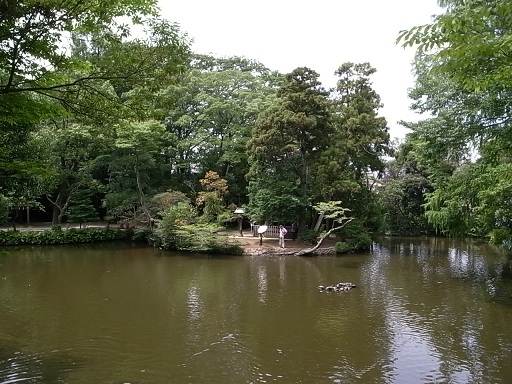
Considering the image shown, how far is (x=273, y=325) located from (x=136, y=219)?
15.0m

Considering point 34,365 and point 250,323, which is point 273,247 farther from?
point 34,365

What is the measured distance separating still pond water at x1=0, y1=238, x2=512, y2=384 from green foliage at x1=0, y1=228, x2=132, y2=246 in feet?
14.4

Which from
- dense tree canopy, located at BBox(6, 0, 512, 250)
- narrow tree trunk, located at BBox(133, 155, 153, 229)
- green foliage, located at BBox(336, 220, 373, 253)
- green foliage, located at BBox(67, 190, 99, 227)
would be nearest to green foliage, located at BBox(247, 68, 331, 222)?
dense tree canopy, located at BBox(6, 0, 512, 250)

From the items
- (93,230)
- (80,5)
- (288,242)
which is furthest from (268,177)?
(80,5)

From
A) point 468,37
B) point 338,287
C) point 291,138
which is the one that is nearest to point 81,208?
point 291,138

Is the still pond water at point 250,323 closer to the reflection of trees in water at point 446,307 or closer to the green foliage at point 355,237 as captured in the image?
the reflection of trees in water at point 446,307

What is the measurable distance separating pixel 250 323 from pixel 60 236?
1635cm

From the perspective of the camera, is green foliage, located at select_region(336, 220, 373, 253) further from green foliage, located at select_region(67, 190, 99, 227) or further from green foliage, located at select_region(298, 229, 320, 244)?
green foliage, located at select_region(67, 190, 99, 227)

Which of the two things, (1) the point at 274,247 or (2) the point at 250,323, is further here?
(1) the point at 274,247

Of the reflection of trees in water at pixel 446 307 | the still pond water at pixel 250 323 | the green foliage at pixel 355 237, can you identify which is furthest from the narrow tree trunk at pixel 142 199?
the reflection of trees in water at pixel 446 307

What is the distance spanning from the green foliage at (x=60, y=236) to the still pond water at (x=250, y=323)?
173 inches

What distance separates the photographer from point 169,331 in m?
9.22

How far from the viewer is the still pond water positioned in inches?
287

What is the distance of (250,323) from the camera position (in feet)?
32.4
